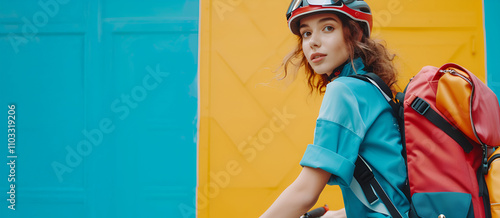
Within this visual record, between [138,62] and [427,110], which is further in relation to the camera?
[138,62]

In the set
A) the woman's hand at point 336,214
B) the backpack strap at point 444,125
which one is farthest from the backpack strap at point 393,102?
the woman's hand at point 336,214

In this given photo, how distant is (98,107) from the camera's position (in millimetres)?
3346

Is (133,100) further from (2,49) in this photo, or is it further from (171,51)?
(2,49)

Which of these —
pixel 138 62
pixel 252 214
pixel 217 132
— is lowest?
pixel 252 214

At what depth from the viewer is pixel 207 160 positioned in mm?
3285

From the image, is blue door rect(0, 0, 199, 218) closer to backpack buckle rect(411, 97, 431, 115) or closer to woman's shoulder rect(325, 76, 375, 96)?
woman's shoulder rect(325, 76, 375, 96)

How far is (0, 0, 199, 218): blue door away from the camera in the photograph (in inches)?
130

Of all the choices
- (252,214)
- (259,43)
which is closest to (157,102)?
(259,43)

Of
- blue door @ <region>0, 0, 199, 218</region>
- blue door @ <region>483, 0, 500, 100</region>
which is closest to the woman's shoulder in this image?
blue door @ <region>0, 0, 199, 218</region>

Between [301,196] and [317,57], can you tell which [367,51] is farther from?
[301,196]

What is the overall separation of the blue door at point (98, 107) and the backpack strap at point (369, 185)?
7.21 ft

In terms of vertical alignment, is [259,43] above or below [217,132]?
above

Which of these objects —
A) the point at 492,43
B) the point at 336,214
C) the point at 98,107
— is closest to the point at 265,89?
the point at 98,107

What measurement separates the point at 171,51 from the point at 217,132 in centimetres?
74
